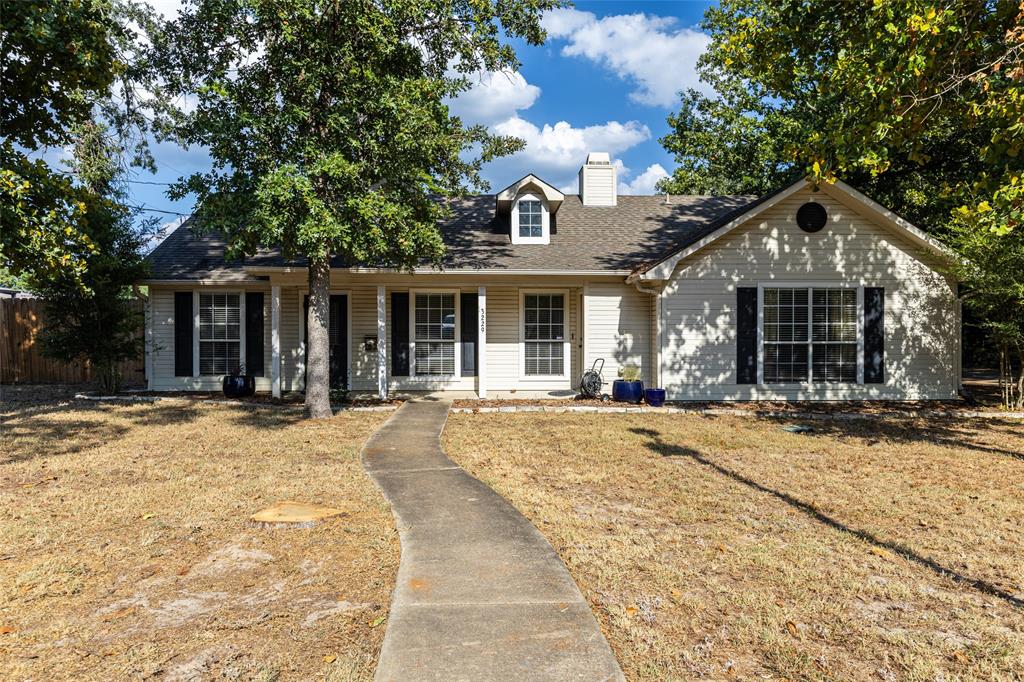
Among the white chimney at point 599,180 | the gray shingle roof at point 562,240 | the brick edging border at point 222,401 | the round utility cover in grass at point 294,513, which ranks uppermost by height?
the white chimney at point 599,180

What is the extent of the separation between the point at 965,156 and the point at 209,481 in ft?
65.0

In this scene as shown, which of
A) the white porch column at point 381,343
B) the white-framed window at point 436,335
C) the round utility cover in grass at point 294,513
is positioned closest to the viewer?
the round utility cover in grass at point 294,513

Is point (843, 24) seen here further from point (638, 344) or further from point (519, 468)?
point (519, 468)

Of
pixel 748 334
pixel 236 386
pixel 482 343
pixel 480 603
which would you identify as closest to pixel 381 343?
pixel 482 343

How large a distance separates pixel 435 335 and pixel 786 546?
10393mm

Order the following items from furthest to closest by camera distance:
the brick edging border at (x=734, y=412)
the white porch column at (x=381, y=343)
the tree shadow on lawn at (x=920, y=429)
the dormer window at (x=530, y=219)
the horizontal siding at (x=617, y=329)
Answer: the dormer window at (x=530, y=219) → the horizontal siding at (x=617, y=329) → the white porch column at (x=381, y=343) → the brick edging border at (x=734, y=412) → the tree shadow on lawn at (x=920, y=429)

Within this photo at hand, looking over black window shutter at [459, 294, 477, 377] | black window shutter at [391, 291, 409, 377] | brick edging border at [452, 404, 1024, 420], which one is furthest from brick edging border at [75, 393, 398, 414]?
black window shutter at [459, 294, 477, 377]

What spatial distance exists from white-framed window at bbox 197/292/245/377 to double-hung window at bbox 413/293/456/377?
13.9 ft

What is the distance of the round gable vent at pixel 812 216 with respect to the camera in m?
12.4

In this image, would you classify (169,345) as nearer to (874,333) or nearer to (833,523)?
(833,523)

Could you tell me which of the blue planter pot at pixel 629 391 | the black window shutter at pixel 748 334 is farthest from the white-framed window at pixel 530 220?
the black window shutter at pixel 748 334

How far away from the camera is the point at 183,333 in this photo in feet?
45.9

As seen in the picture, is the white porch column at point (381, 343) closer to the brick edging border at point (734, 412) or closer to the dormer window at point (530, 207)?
the brick edging border at point (734, 412)

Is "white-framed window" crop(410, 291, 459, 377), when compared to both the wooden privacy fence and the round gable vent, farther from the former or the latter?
the wooden privacy fence
